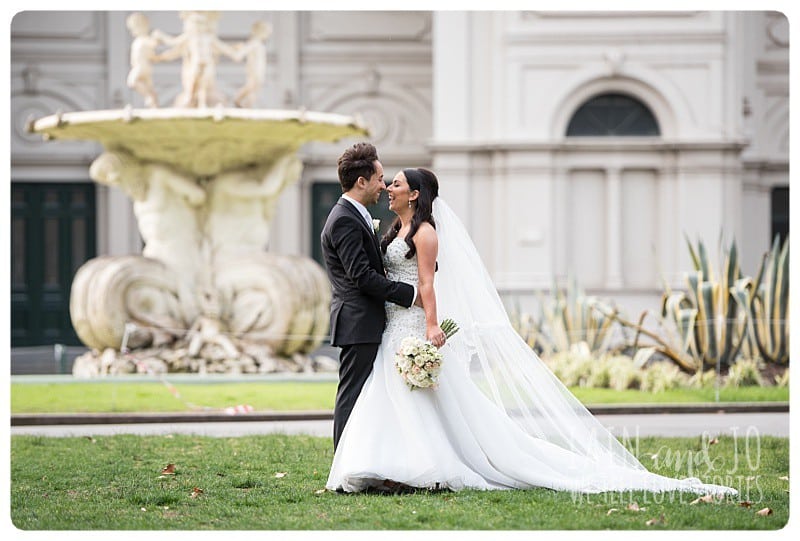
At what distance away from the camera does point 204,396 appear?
14.5m

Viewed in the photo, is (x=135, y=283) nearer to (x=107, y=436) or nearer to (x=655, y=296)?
(x=107, y=436)

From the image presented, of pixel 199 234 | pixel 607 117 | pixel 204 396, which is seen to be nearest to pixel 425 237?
pixel 204 396

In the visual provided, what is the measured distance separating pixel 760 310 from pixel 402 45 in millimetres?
13748

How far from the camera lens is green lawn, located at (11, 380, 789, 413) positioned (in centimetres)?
1359

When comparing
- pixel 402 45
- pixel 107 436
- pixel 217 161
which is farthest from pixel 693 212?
pixel 107 436

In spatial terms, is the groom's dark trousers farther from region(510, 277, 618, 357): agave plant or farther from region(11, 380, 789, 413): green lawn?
region(510, 277, 618, 357): agave plant

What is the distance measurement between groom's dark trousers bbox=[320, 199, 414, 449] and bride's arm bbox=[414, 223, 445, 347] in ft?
0.30

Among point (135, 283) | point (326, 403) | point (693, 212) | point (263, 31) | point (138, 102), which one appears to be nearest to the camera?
point (326, 403)

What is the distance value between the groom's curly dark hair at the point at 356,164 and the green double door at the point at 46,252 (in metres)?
20.7

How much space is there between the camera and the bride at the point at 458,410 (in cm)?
772

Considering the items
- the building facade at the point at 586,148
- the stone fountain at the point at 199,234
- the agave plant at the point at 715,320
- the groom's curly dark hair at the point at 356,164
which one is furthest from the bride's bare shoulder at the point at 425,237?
the building facade at the point at 586,148

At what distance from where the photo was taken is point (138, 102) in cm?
2731

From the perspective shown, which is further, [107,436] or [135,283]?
[135,283]

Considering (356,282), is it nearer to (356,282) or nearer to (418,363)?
(356,282)
